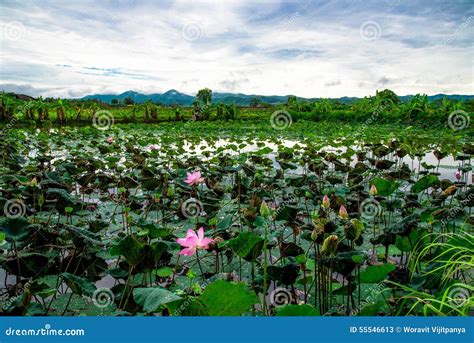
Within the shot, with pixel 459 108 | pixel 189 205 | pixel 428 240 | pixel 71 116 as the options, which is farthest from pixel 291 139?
pixel 71 116

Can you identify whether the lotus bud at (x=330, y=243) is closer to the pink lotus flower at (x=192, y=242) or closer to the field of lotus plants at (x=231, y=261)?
the field of lotus plants at (x=231, y=261)

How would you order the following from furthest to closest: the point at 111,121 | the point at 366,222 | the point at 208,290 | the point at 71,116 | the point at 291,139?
the point at 71,116 → the point at 111,121 → the point at 291,139 → the point at 366,222 → the point at 208,290

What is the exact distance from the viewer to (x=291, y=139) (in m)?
12.0

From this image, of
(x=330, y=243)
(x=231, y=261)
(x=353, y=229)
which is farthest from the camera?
(x=231, y=261)

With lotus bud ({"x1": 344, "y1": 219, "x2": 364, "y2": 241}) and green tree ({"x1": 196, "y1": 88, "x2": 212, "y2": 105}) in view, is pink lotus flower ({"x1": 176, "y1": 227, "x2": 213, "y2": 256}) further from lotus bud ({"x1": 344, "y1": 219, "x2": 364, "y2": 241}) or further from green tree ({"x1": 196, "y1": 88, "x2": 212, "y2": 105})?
green tree ({"x1": 196, "y1": 88, "x2": 212, "y2": 105})

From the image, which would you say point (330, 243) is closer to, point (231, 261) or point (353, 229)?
point (353, 229)

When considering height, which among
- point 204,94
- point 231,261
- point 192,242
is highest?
point 204,94

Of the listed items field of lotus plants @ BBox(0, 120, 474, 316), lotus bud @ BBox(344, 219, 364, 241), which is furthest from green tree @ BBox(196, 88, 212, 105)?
lotus bud @ BBox(344, 219, 364, 241)

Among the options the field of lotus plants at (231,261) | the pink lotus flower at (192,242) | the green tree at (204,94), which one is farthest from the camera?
the green tree at (204,94)

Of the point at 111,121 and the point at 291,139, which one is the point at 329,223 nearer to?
the point at 291,139

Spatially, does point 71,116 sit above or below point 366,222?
above

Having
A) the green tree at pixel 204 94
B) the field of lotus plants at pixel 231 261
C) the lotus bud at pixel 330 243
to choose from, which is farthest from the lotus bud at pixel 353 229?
the green tree at pixel 204 94

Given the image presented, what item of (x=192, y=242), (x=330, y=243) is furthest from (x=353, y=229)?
(x=192, y=242)
